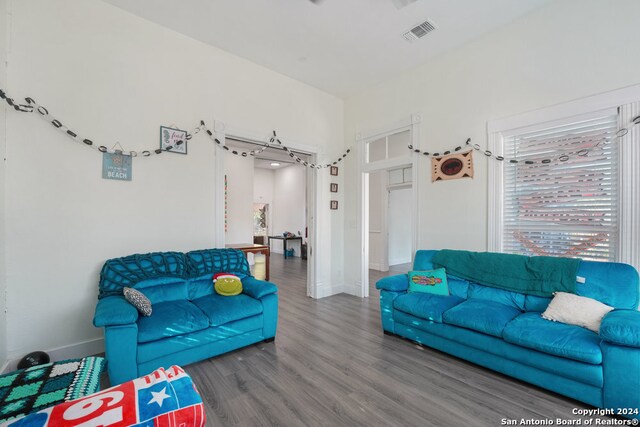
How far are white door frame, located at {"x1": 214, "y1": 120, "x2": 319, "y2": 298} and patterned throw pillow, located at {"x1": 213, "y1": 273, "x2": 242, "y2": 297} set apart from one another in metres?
0.66

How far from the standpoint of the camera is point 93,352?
114 inches

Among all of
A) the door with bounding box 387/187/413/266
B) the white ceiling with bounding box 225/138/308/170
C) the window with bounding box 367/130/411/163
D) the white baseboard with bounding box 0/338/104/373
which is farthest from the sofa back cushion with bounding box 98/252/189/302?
the door with bounding box 387/187/413/266

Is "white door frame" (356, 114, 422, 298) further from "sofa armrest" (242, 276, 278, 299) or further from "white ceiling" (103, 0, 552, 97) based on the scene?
"sofa armrest" (242, 276, 278, 299)

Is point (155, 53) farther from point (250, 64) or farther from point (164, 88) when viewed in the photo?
point (250, 64)

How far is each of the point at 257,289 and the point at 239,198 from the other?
505 centimetres

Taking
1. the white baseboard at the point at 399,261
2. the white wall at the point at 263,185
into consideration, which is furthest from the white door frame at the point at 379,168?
the white wall at the point at 263,185

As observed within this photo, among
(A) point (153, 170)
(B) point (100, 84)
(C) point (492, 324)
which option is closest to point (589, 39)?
(C) point (492, 324)

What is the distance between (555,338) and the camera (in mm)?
2100

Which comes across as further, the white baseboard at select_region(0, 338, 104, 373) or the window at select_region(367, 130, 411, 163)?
the window at select_region(367, 130, 411, 163)

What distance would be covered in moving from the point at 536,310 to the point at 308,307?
2.77 m

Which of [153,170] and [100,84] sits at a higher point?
[100,84]

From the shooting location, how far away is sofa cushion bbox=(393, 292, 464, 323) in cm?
282

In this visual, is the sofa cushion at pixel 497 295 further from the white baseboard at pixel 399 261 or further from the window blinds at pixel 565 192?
the white baseboard at pixel 399 261

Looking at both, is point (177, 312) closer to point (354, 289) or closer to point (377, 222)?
point (354, 289)
